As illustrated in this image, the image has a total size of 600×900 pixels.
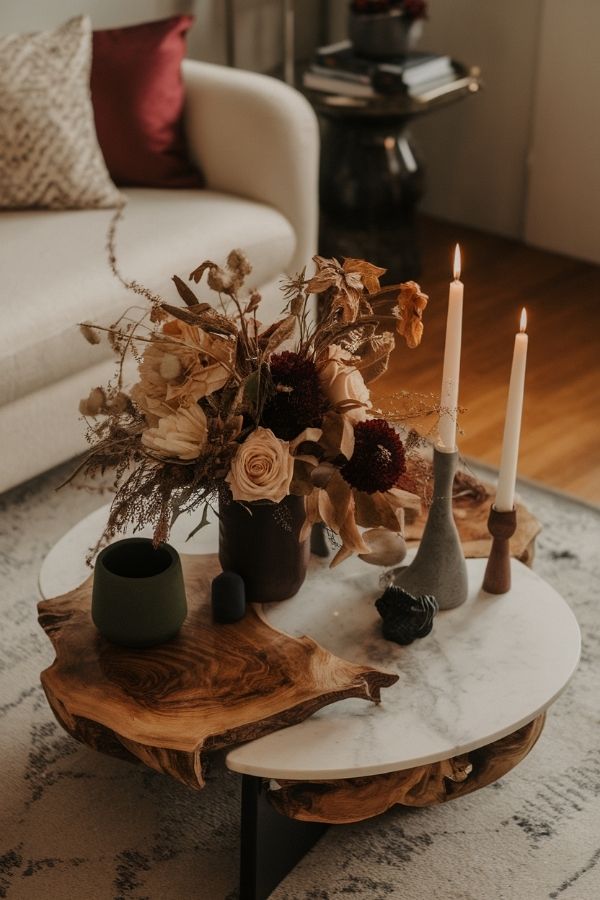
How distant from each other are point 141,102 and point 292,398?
1533mm

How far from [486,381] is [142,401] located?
1647 millimetres

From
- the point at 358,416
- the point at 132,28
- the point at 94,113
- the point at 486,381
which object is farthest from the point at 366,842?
the point at 132,28

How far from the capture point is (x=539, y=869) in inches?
62.1

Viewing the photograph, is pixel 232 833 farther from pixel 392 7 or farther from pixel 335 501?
pixel 392 7

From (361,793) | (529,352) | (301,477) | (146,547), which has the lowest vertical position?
(529,352)

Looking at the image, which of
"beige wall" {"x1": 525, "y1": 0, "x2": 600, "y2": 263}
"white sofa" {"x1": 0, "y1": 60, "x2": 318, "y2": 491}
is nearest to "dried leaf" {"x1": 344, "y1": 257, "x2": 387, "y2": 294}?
"white sofa" {"x1": 0, "y1": 60, "x2": 318, "y2": 491}

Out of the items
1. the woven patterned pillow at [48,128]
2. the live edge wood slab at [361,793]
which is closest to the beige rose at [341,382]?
the live edge wood slab at [361,793]

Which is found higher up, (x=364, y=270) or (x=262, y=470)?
(x=364, y=270)

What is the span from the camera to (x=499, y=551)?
161 cm

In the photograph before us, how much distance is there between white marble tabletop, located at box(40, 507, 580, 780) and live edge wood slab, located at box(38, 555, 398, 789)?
0.03 metres

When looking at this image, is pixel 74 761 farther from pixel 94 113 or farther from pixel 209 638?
pixel 94 113

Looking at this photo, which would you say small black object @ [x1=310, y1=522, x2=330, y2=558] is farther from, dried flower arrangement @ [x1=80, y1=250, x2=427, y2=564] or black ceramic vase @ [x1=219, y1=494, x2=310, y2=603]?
dried flower arrangement @ [x1=80, y1=250, x2=427, y2=564]

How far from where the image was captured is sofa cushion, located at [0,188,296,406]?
2.21 m

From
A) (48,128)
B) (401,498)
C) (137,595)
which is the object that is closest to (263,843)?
(137,595)
